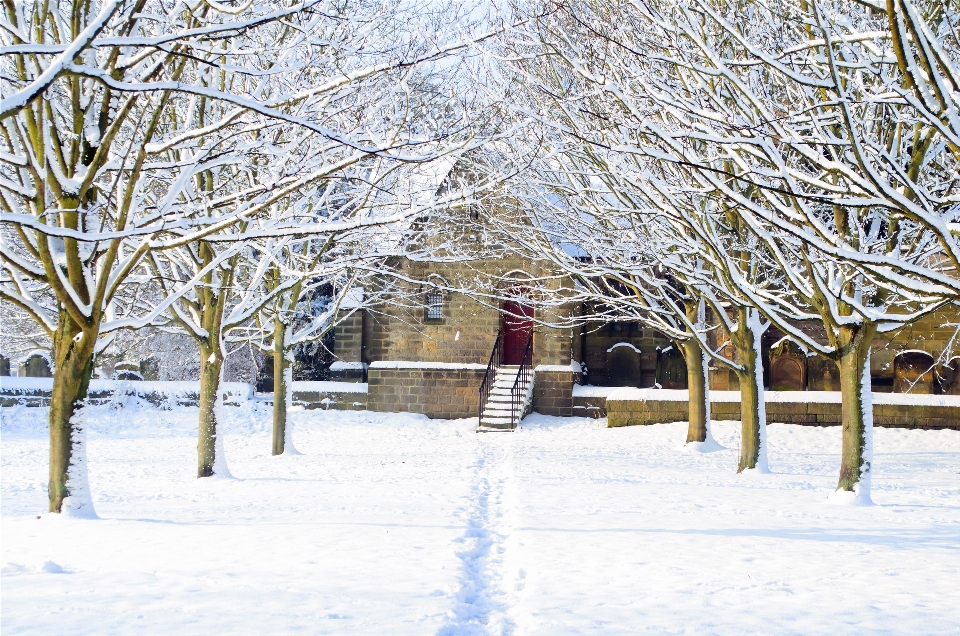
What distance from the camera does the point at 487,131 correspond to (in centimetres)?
1296

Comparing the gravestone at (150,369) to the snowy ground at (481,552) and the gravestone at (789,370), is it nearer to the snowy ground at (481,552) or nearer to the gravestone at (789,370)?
the snowy ground at (481,552)

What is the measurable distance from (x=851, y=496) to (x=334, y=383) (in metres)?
17.0

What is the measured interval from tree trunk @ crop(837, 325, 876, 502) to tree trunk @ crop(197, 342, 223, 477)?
841 cm

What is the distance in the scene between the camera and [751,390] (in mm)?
12672

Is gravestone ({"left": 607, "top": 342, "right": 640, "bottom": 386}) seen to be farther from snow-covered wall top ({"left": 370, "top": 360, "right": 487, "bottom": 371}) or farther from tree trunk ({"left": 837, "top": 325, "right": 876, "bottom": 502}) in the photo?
tree trunk ({"left": 837, "top": 325, "right": 876, "bottom": 502})

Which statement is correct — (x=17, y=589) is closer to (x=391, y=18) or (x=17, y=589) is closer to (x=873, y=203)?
(x=873, y=203)

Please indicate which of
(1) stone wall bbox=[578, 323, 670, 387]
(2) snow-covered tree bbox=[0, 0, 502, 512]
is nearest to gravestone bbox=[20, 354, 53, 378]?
(1) stone wall bbox=[578, 323, 670, 387]

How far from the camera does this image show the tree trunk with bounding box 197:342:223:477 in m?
11.9

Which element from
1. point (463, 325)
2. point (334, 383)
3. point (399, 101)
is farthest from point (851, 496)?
point (334, 383)

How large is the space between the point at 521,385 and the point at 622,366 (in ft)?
17.4

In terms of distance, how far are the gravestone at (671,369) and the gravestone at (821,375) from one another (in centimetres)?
378

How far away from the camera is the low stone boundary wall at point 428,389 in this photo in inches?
934

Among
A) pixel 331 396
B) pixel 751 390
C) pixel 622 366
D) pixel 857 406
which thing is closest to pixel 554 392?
pixel 622 366

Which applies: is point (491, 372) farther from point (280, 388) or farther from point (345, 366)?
point (280, 388)
